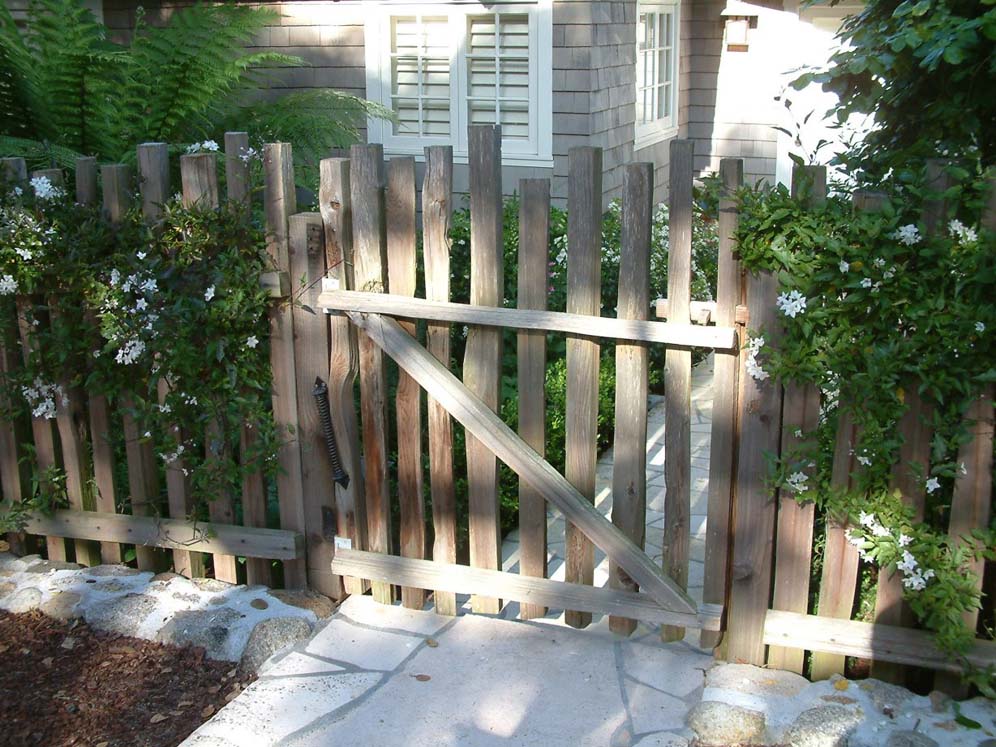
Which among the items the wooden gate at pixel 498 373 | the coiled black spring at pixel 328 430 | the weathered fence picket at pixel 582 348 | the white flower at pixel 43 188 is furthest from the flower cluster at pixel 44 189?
the weathered fence picket at pixel 582 348

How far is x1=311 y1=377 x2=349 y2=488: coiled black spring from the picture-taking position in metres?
3.91

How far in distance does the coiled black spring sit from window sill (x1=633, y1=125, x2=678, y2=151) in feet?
20.5

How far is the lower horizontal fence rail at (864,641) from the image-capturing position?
322 cm

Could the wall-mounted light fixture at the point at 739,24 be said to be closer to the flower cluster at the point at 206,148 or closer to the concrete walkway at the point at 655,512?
the concrete walkway at the point at 655,512

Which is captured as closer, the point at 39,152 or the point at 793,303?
the point at 793,303

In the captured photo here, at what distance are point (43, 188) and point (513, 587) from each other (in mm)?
2294

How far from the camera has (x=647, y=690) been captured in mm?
3418

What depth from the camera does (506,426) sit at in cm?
367

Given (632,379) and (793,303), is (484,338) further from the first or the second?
(793,303)

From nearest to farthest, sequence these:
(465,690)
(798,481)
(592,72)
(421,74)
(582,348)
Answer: (798,481), (465,690), (582,348), (592,72), (421,74)

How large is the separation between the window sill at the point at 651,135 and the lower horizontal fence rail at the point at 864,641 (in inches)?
264

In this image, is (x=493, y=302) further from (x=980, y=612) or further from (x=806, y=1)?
(x=980, y=612)

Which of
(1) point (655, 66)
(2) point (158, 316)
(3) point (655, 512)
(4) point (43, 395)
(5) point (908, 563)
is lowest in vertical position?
(3) point (655, 512)

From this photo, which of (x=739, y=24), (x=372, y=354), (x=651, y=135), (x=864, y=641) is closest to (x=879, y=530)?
(x=864, y=641)
